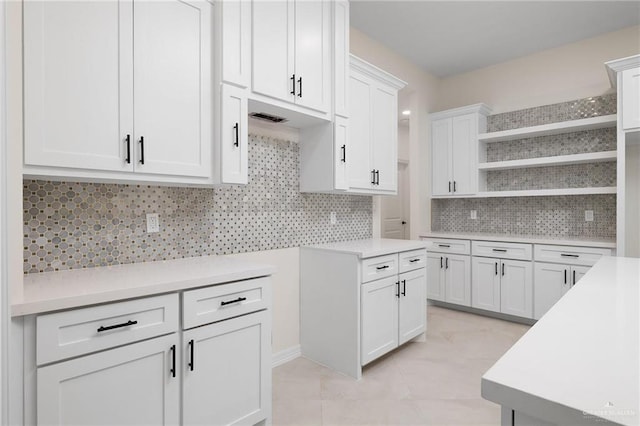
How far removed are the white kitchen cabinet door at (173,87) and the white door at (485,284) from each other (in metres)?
3.21

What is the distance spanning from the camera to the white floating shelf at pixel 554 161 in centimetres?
335

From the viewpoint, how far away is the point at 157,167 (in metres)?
1.73

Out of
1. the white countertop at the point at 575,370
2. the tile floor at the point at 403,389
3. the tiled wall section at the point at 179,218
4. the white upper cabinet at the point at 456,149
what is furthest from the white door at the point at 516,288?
the white countertop at the point at 575,370

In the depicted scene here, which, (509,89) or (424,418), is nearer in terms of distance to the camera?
(424,418)

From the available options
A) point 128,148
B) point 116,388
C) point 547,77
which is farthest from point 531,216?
point 116,388

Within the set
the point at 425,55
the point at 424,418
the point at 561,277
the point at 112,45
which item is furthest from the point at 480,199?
the point at 112,45

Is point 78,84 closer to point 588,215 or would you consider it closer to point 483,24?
point 483,24

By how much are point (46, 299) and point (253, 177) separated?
1547 millimetres

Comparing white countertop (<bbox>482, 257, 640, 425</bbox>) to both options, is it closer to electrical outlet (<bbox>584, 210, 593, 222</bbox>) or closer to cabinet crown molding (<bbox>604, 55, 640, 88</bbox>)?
cabinet crown molding (<bbox>604, 55, 640, 88</bbox>)

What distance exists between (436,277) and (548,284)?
115cm

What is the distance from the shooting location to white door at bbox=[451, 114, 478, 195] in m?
4.18

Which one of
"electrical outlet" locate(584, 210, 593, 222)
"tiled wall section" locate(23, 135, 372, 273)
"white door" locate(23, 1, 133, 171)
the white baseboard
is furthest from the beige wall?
"white door" locate(23, 1, 133, 171)

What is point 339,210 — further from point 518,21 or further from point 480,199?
point 518,21

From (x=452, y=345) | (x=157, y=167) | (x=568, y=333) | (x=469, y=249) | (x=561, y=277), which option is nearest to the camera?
(x=568, y=333)
